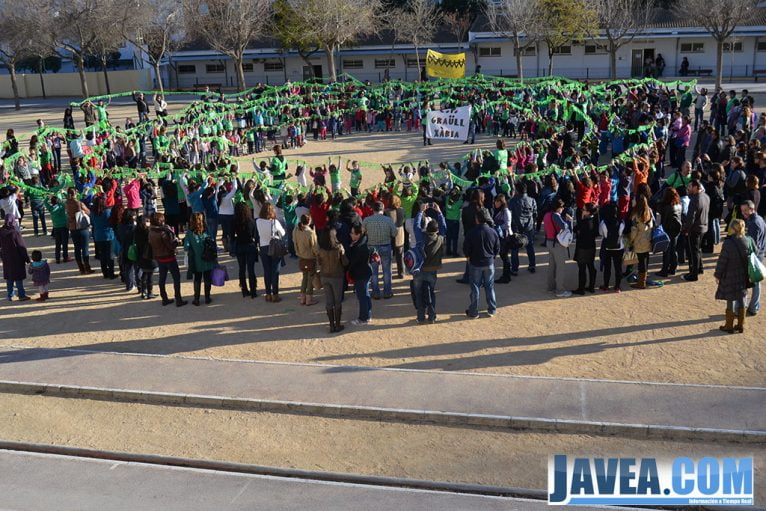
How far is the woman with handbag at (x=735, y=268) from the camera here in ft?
29.5

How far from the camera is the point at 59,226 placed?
44.9 ft

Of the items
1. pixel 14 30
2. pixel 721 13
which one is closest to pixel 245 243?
pixel 721 13

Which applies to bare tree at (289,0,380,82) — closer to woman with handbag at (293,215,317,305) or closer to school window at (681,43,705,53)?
school window at (681,43,705,53)

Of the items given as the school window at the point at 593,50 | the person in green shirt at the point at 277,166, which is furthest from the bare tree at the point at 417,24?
the person in green shirt at the point at 277,166

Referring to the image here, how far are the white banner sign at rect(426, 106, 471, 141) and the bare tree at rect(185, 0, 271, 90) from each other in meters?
23.4

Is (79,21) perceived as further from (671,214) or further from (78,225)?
(671,214)

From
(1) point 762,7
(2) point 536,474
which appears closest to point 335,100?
(2) point 536,474

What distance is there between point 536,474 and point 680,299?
497 centimetres

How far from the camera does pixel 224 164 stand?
16.5 metres

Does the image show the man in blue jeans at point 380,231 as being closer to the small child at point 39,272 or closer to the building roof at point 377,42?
the small child at point 39,272

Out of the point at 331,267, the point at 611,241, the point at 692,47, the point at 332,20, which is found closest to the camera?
the point at 331,267

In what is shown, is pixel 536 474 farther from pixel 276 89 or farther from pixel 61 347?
pixel 276 89

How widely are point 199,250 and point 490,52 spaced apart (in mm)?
39963

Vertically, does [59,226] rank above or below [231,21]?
below
